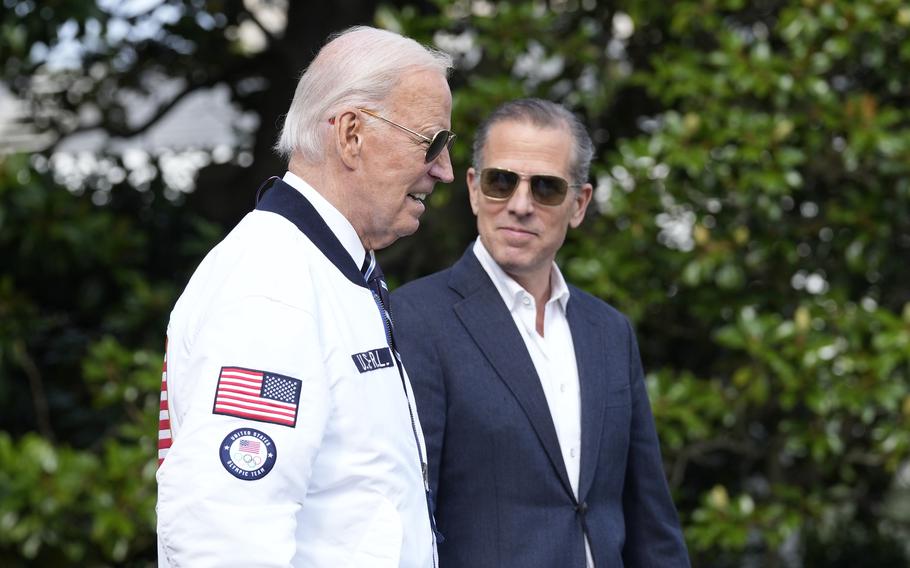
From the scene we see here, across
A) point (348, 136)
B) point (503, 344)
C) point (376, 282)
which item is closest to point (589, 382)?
point (503, 344)

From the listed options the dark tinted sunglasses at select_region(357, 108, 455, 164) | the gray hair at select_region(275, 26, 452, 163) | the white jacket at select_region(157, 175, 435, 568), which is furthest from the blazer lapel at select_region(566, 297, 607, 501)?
the gray hair at select_region(275, 26, 452, 163)

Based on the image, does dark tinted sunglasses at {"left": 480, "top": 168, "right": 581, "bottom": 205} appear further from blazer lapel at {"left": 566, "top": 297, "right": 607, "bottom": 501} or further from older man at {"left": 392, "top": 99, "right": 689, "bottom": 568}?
blazer lapel at {"left": 566, "top": 297, "right": 607, "bottom": 501}

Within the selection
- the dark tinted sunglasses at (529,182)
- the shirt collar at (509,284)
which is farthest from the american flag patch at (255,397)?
the dark tinted sunglasses at (529,182)

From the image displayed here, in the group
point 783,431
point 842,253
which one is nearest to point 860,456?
point 783,431

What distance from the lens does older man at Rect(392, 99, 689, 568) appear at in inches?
100

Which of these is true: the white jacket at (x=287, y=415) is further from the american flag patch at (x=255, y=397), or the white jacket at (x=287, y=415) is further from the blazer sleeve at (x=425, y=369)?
the blazer sleeve at (x=425, y=369)

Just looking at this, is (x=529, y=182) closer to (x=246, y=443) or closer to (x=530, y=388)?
(x=530, y=388)

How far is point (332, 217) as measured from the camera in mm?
1904

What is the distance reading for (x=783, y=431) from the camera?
4934mm

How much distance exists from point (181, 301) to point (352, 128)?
378 mm

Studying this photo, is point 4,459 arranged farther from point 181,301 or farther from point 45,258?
point 181,301

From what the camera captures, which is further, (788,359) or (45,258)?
(45,258)

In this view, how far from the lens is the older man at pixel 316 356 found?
5.27ft

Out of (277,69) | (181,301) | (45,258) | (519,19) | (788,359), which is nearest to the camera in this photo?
(181,301)
